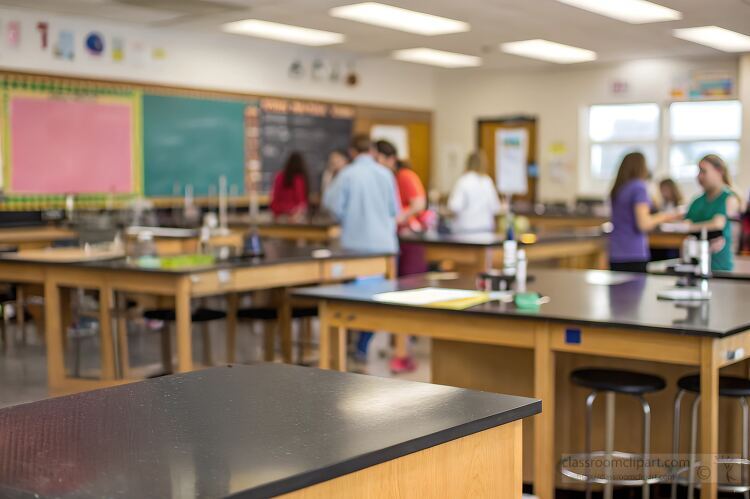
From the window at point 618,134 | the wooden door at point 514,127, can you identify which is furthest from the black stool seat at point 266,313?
the wooden door at point 514,127

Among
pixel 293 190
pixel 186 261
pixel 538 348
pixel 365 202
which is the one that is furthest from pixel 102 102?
pixel 538 348

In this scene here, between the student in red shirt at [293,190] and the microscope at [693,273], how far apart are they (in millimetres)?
5533

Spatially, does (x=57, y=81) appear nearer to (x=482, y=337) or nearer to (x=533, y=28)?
(x=533, y=28)

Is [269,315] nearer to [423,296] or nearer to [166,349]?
[166,349]

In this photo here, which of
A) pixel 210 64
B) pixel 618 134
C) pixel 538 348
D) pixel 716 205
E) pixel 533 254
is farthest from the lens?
pixel 618 134

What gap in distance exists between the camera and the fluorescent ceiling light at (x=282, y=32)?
357 inches

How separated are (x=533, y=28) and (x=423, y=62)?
124 inches

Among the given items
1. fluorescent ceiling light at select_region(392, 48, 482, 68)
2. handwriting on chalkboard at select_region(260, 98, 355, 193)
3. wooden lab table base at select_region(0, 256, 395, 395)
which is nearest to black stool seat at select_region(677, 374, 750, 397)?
wooden lab table base at select_region(0, 256, 395, 395)

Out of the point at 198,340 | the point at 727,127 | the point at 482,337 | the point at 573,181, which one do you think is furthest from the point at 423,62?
the point at 482,337

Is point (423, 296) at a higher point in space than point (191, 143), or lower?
lower

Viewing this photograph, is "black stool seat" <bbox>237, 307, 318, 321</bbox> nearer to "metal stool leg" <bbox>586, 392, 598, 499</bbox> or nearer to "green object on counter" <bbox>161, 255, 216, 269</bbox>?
"green object on counter" <bbox>161, 255, 216, 269</bbox>

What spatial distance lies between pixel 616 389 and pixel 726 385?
430 millimetres

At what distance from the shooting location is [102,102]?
30.6ft

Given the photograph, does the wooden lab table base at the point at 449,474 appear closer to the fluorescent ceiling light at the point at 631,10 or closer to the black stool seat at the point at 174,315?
the black stool seat at the point at 174,315
